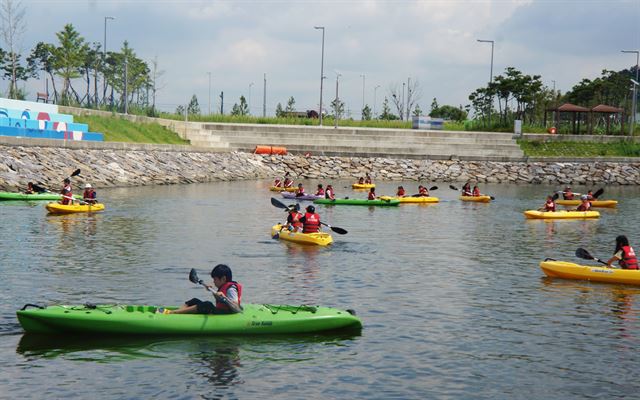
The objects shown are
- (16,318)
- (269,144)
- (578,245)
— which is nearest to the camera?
(16,318)

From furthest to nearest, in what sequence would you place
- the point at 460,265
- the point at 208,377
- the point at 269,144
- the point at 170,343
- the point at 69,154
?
the point at 269,144 < the point at 69,154 < the point at 460,265 < the point at 170,343 < the point at 208,377

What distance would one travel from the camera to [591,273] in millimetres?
23109

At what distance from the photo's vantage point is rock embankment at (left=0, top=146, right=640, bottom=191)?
47.6 m

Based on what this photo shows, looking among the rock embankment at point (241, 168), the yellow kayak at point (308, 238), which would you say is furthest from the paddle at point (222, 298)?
the rock embankment at point (241, 168)

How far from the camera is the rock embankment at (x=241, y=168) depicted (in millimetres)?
47641

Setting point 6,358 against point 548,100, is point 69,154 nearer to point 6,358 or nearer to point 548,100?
point 6,358

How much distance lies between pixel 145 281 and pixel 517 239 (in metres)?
17.5

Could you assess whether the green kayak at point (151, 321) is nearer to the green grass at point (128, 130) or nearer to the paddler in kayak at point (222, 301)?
the paddler in kayak at point (222, 301)

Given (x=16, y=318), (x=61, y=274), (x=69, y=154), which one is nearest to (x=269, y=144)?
(x=69, y=154)

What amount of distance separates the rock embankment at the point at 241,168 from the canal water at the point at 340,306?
11.3 m

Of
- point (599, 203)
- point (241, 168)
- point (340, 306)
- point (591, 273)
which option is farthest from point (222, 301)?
point (241, 168)

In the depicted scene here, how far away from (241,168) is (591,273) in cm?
5150

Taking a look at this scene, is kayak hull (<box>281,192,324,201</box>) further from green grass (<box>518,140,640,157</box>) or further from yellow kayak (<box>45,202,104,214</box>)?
green grass (<box>518,140,640,157</box>)

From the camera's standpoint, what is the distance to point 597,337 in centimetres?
1706
